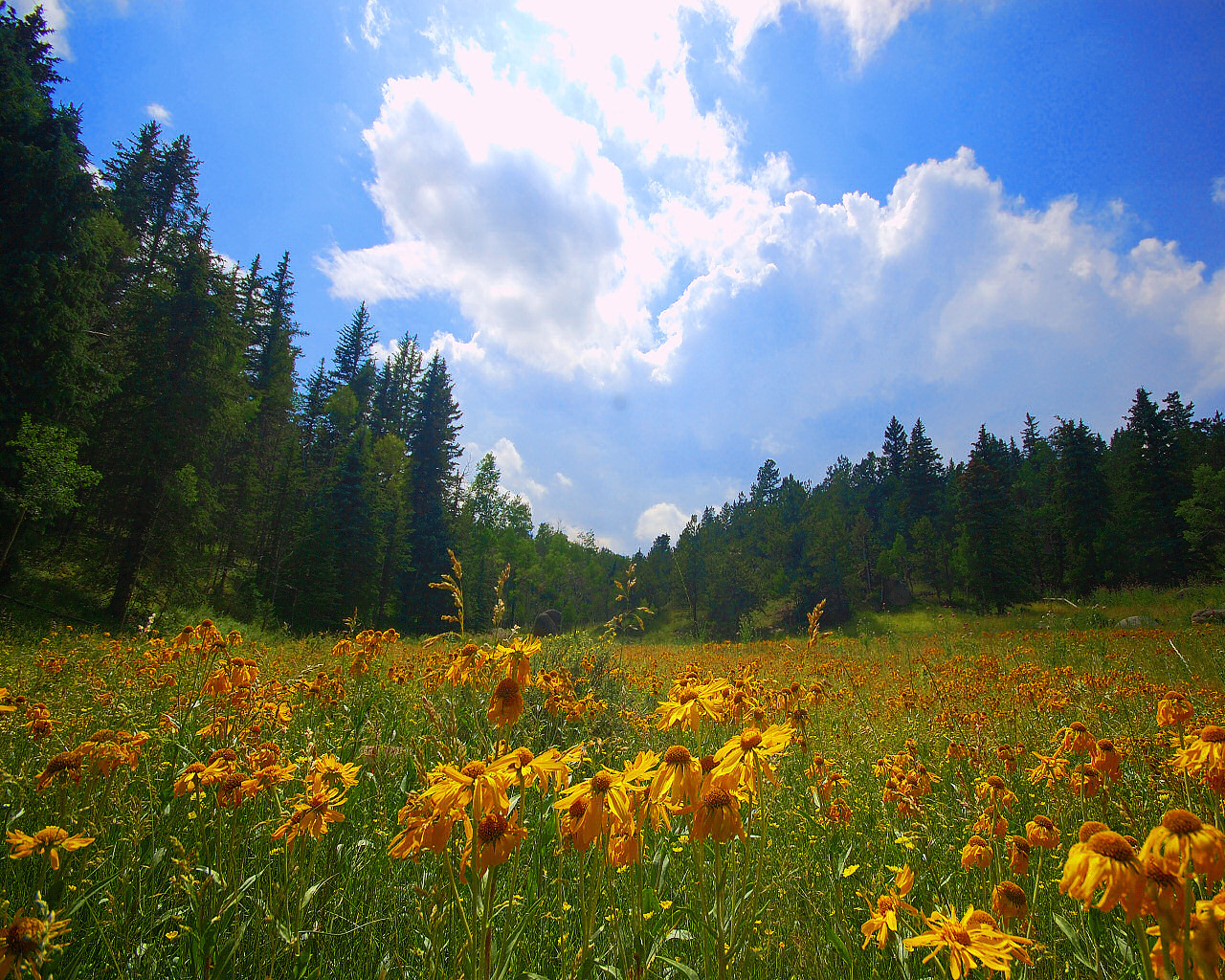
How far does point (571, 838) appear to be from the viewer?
127 cm

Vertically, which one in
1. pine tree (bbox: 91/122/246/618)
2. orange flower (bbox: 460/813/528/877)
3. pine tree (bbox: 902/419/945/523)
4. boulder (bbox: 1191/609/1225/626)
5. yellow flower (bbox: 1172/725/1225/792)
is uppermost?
pine tree (bbox: 902/419/945/523)

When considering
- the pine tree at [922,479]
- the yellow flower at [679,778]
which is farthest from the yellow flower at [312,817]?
the pine tree at [922,479]

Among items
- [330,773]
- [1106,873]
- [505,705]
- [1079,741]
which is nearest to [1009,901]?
[1106,873]

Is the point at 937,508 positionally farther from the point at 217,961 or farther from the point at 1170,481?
the point at 217,961

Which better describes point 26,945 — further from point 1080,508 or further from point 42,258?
point 1080,508

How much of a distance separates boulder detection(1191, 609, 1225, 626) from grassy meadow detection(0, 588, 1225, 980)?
13.3m

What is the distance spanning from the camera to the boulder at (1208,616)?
39.3 feet

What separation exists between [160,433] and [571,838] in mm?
16917

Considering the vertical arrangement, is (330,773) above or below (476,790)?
below

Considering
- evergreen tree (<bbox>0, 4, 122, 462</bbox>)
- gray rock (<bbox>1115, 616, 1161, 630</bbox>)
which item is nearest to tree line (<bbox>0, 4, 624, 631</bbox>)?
evergreen tree (<bbox>0, 4, 122, 462</bbox>)

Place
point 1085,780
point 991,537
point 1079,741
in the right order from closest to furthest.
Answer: point 1085,780 < point 1079,741 < point 991,537

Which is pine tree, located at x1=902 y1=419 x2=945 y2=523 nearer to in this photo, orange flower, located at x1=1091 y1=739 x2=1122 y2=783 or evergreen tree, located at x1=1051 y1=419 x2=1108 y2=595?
evergreen tree, located at x1=1051 y1=419 x2=1108 y2=595

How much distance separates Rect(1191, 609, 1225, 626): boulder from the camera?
39.3 feet

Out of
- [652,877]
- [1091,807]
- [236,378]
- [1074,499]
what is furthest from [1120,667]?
[1074,499]
